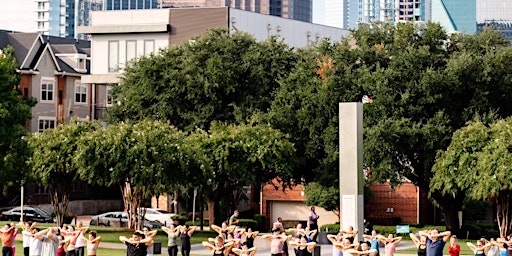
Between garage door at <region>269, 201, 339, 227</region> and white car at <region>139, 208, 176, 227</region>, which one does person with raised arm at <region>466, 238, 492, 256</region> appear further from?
garage door at <region>269, 201, 339, 227</region>

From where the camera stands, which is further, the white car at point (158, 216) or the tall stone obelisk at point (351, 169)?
the white car at point (158, 216)

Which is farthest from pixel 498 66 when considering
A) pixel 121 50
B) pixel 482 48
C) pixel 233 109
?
pixel 121 50

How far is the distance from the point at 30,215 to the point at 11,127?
20428mm

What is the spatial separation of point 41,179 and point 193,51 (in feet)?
53.7

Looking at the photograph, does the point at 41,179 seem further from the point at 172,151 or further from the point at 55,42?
the point at 55,42

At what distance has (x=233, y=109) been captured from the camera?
6347 centimetres

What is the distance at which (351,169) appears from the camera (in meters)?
37.4

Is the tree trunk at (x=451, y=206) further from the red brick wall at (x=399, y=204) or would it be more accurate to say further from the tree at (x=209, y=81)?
the red brick wall at (x=399, y=204)

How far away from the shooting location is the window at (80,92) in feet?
305

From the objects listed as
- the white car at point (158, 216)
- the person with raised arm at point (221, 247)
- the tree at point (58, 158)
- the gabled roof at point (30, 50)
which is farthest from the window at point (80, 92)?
the person with raised arm at point (221, 247)

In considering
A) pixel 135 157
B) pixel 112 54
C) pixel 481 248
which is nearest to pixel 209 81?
pixel 135 157

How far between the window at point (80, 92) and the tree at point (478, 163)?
4479cm

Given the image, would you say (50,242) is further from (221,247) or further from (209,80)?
(209,80)

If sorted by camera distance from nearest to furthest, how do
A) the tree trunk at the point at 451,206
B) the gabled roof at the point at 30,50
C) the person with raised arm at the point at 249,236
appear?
the person with raised arm at the point at 249,236
the tree trunk at the point at 451,206
the gabled roof at the point at 30,50
